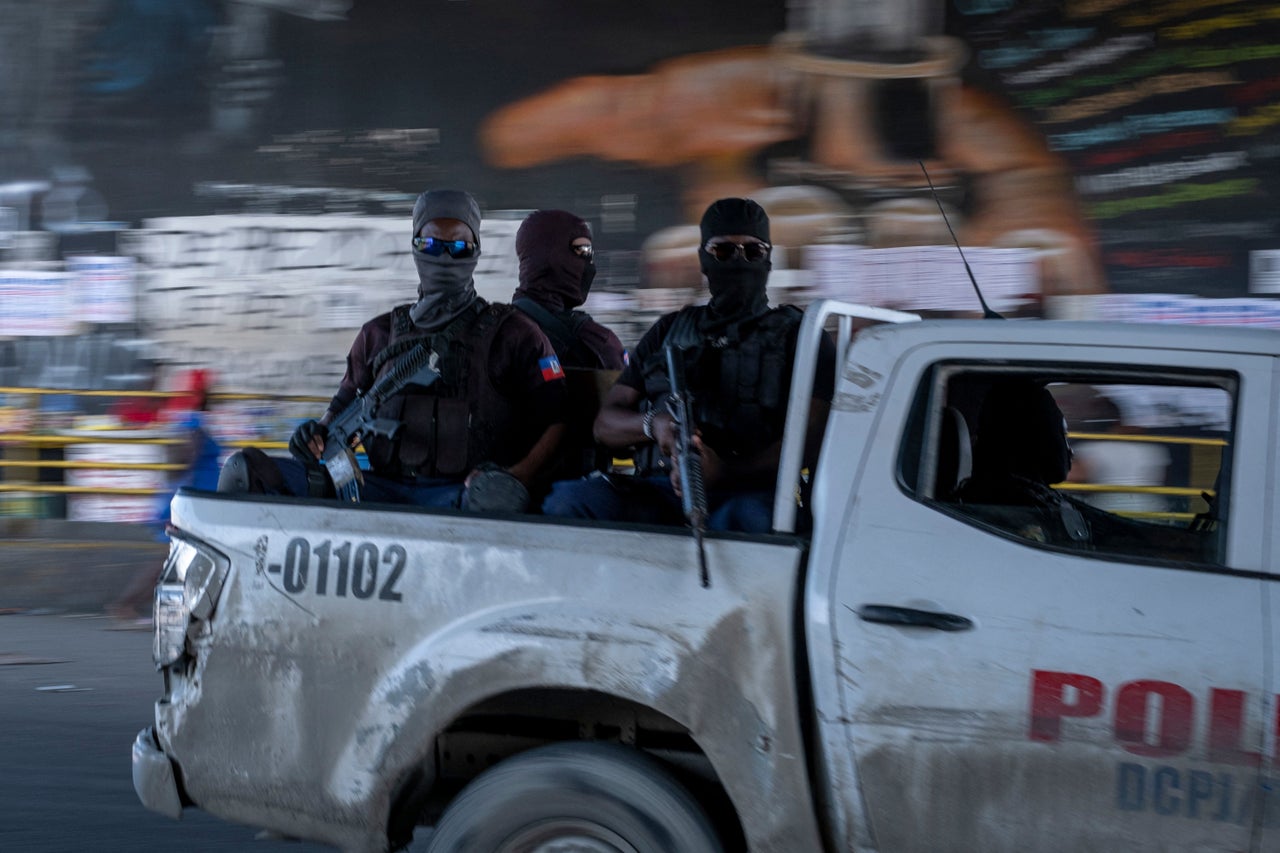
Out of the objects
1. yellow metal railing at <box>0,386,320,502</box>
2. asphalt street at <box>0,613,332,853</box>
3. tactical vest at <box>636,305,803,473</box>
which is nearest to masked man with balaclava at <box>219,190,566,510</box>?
tactical vest at <box>636,305,803,473</box>

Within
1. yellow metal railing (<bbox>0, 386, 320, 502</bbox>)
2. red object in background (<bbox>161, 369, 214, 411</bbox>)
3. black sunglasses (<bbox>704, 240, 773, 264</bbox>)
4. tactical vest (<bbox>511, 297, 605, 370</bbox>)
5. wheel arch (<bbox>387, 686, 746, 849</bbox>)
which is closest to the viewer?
wheel arch (<bbox>387, 686, 746, 849</bbox>)

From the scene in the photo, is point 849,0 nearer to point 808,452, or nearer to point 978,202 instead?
point 978,202

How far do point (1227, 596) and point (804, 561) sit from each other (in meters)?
0.80

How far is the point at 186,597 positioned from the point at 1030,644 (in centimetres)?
183

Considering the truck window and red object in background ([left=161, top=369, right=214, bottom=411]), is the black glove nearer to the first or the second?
the truck window

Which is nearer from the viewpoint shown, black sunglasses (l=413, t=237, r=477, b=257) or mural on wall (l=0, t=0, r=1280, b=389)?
black sunglasses (l=413, t=237, r=477, b=257)

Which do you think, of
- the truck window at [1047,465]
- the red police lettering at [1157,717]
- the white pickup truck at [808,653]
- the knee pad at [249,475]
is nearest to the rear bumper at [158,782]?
the white pickup truck at [808,653]

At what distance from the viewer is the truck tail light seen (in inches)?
122

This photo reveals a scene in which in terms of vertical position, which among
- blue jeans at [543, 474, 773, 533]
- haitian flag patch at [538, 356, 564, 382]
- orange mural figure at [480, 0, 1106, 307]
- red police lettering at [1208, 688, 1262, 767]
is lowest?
red police lettering at [1208, 688, 1262, 767]

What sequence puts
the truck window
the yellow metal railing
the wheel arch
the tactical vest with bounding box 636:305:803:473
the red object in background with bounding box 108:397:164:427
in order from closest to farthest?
the truck window, the wheel arch, the tactical vest with bounding box 636:305:803:473, the yellow metal railing, the red object in background with bounding box 108:397:164:427

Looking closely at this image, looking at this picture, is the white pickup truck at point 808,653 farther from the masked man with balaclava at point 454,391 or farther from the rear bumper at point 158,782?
the masked man with balaclava at point 454,391

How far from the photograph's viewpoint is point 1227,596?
2.58 meters

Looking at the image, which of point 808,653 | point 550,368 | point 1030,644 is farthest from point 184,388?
point 1030,644

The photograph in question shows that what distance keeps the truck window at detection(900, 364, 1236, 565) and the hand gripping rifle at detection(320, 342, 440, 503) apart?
1.72 m
